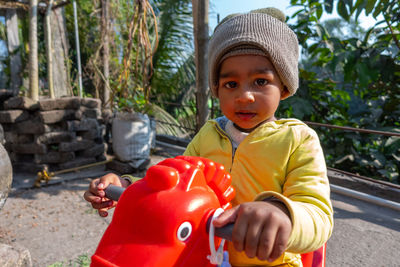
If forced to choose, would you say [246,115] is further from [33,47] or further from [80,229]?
[33,47]

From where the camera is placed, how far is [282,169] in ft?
3.34

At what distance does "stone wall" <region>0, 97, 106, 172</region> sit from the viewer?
13.1 feet

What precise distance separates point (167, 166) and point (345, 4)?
3.49 meters

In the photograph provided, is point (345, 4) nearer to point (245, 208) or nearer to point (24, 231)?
point (245, 208)

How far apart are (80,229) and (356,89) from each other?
149 inches

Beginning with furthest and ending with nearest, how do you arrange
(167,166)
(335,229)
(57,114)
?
(57,114)
(335,229)
(167,166)

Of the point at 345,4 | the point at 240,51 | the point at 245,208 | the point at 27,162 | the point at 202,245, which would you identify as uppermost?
the point at 345,4

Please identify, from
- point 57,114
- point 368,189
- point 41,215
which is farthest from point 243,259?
point 57,114

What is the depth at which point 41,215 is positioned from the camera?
295 centimetres

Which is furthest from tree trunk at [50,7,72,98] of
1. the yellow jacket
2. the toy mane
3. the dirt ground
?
the toy mane

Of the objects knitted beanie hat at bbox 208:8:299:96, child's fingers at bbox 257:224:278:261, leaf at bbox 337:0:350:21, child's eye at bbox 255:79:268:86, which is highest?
leaf at bbox 337:0:350:21

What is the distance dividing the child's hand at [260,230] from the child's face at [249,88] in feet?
1.52

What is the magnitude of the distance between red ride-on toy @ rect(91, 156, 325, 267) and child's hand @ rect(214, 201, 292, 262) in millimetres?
29

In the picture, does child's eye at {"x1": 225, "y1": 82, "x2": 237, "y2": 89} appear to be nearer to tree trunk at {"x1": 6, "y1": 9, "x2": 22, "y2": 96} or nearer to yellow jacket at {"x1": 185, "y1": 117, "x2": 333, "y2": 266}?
yellow jacket at {"x1": 185, "y1": 117, "x2": 333, "y2": 266}
